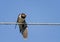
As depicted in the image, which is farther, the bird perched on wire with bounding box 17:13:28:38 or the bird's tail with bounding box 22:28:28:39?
the bird's tail with bounding box 22:28:28:39

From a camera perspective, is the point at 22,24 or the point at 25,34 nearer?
the point at 22,24

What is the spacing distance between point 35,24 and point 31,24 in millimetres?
138

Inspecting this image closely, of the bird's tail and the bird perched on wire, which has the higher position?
the bird perched on wire

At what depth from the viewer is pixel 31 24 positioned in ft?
232

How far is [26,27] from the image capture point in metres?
71.3

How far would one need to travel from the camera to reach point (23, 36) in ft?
235

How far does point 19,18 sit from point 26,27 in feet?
1.16

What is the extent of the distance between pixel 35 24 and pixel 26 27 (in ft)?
2.26

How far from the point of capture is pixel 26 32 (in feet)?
235

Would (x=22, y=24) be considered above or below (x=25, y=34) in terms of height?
above

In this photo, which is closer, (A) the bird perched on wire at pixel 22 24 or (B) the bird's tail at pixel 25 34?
(A) the bird perched on wire at pixel 22 24

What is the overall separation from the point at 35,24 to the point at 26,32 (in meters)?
0.95

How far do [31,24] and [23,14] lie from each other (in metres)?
0.79

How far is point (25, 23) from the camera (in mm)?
71125
